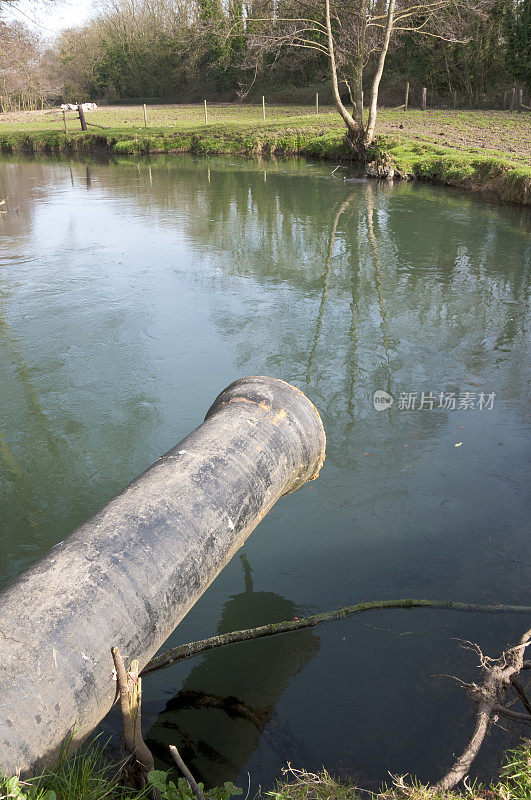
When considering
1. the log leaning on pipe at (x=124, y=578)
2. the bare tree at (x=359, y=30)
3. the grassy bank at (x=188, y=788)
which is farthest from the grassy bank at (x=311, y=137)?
the grassy bank at (x=188, y=788)

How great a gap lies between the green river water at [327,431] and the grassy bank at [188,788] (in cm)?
22

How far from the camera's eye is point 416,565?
4047 millimetres

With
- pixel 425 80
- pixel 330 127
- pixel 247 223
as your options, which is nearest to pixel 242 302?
pixel 247 223

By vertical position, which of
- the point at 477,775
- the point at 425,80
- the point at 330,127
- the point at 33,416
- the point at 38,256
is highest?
the point at 425,80

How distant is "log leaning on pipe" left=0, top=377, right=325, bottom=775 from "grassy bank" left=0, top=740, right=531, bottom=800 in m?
0.09

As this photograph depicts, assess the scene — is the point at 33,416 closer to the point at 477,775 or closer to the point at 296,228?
the point at 477,775

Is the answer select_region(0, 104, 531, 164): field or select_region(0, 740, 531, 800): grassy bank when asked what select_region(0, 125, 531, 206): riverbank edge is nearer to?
select_region(0, 104, 531, 164): field

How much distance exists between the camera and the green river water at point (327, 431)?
3068 mm

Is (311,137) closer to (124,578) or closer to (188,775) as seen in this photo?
(124,578)

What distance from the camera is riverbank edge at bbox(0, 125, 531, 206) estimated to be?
14.9m

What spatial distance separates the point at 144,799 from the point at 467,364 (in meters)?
5.67

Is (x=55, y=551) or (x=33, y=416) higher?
(x=55, y=551)

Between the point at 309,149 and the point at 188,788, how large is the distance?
78.3ft

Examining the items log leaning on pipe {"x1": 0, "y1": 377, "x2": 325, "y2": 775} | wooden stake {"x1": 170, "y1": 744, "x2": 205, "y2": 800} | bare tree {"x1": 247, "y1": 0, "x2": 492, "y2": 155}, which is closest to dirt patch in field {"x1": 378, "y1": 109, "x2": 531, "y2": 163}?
bare tree {"x1": 247, "y1": 0, "x2": 492, "y2": 155}
